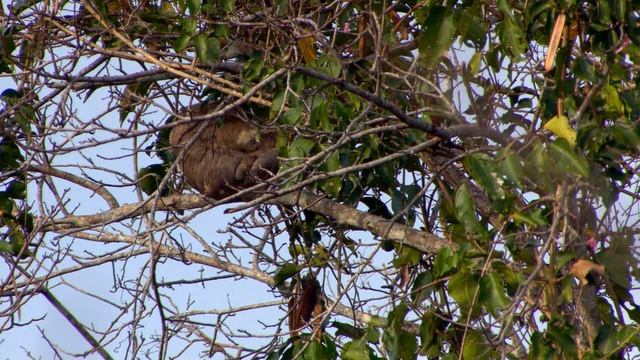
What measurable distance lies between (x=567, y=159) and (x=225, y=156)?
298cm

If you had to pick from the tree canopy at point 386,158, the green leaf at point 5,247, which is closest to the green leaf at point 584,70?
the tree canopy at point 386,158

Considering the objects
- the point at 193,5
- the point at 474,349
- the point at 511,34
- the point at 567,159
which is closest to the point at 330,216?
the point at 193,5

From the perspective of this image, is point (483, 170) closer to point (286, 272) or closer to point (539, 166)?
point (539, 166)

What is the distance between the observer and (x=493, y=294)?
10.1 ft

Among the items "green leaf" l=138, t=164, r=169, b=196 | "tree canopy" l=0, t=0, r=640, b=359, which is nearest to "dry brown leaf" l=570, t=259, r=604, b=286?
"tree canopy" l=0, t=0, r=640, b=359

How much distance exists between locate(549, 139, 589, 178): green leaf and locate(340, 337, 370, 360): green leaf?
1.12m

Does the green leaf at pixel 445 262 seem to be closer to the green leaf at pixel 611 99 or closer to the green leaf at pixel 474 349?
the green leaf at pixel 474 349

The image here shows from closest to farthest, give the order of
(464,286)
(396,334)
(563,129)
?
(563,129) < (464,286) < (396,334)

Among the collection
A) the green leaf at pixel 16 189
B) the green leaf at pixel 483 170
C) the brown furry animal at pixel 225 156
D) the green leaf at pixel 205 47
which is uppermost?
the brown furry animal at pixel 225 156

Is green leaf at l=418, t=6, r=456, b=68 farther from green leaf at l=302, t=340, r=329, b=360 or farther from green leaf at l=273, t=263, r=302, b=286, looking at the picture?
green leaf at l=273, t=263, r=302, b=286

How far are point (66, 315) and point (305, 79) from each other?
1853 millimetres

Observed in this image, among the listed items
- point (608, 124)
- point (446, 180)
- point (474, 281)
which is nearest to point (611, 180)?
point (608, 124)

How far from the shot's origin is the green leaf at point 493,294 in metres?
3.04

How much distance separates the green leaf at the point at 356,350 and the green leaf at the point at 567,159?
1.12 m
